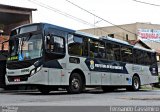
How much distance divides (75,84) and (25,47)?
2.97 m

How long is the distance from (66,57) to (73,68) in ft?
2.42

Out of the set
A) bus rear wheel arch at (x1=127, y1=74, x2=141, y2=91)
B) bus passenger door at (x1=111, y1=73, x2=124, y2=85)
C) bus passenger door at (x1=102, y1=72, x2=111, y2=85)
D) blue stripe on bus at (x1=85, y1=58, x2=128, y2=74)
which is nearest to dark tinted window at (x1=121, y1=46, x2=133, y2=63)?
blue stripe on bus at (x1=85, y1=58, x2=128, y2=74)

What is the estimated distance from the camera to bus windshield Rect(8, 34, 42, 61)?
1570 centimetres

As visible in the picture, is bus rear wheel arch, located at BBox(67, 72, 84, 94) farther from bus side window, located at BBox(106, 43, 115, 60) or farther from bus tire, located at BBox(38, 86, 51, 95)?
bus side window, located at BBox(106, 43, 115, 60)

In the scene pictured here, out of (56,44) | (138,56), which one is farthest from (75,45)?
(138,56)

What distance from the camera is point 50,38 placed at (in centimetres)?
1599

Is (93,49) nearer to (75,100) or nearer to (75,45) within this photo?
(75,45)

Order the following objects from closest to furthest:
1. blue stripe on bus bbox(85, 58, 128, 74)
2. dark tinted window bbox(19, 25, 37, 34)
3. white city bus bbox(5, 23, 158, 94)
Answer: white city bus bbox(5, 23, 158, 94) < dark tinted window bbox(19, 25, 37, 34) < blue stripe on bus bbox(85, 58, 128, 74)

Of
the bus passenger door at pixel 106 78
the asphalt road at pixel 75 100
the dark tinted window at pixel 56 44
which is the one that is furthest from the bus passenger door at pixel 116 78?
the asphalt road at pixel 75 100

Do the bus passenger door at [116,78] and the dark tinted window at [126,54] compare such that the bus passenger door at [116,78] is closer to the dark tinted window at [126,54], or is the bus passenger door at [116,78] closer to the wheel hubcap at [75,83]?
the dark tinted window at [126,54]

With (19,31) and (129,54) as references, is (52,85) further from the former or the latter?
(129,54)

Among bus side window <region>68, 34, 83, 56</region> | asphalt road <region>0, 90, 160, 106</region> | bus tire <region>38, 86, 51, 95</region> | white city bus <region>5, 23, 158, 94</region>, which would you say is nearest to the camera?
asphalt road <region>0, 90, 160, 106</region>

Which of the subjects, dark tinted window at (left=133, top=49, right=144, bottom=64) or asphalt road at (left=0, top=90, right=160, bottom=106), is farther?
dark tinted window at (left=133, top=49, right=144, bottom=64)

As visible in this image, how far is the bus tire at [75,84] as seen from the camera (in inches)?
666
